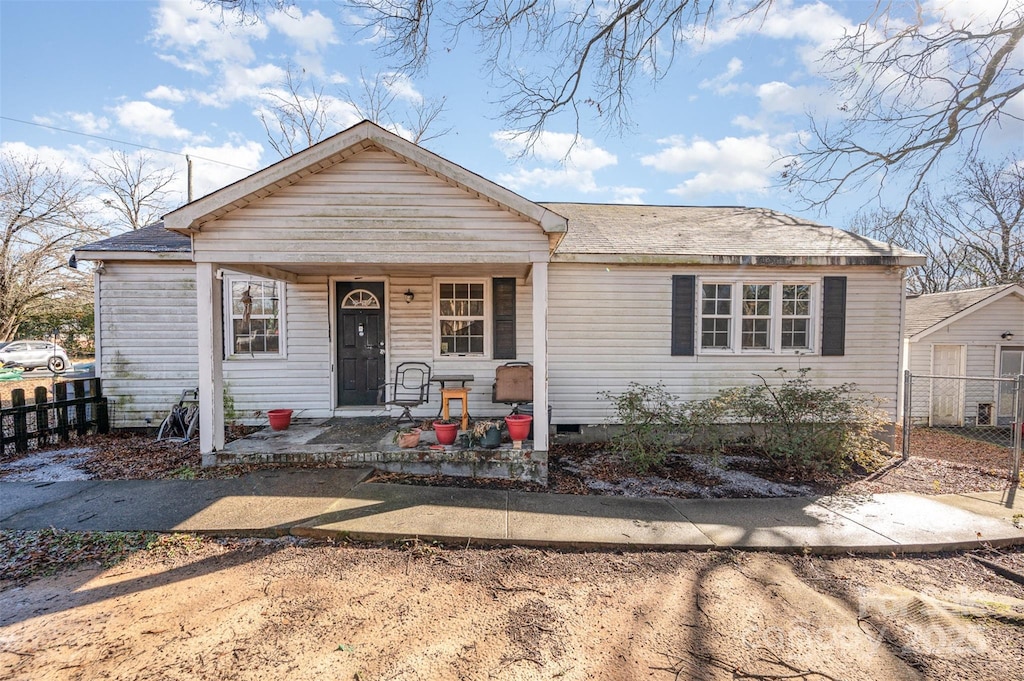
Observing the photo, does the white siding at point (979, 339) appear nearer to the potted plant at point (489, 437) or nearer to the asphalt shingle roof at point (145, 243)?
the potted plant at point (489, 437)

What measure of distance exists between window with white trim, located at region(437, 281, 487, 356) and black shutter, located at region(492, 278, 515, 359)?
0.25 m

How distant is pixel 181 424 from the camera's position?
6.95 metres

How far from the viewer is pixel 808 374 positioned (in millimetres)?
7441

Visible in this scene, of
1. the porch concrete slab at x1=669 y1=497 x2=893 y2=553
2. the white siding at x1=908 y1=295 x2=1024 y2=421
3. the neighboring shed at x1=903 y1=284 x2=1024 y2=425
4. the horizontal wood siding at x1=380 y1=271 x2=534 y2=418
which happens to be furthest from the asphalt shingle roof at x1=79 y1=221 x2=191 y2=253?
the white siding at x1=908 y1=295 x2=1024 y2=421

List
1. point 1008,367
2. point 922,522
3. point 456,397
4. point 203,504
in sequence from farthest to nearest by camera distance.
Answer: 1. point 1008,367
2. point 456,397
3. point 203,504
4. point 922,522

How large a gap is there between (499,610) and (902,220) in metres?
10.8

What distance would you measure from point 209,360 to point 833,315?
30.8 ft

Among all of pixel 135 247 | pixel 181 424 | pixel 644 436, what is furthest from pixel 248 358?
pixel 644 436

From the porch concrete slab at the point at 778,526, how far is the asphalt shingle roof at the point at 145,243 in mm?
8145

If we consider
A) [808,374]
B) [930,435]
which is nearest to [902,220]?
[808,374]

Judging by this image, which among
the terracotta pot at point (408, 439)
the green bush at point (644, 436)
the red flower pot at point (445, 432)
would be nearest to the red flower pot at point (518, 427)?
the red flower pot at point (445, 432)

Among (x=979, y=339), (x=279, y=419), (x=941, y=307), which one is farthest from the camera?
(x=941, y=307)

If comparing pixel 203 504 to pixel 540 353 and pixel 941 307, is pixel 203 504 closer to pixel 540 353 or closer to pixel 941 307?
pixel 540 353

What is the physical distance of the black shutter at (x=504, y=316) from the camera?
7.43m
